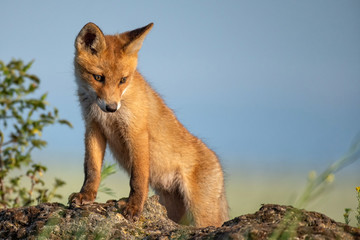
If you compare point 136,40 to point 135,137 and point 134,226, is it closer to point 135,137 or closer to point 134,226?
point 135,137

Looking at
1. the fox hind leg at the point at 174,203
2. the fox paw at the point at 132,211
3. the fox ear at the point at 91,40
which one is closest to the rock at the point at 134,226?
the fox paw at the point at 132,211

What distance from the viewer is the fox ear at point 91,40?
4.98 m

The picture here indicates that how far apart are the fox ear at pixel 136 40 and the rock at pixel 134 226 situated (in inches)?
76.6

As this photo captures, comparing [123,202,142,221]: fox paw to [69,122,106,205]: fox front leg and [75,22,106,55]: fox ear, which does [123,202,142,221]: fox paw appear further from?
[75,22,106,55]: fox ear

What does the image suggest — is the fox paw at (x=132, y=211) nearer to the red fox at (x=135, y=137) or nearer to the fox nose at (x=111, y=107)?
the red fox at (x=135, y=137)

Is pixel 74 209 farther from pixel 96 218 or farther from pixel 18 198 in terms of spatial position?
pixel 18 198

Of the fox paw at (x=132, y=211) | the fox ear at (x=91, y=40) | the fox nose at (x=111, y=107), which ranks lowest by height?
the fox paw at (x=132, y=211)

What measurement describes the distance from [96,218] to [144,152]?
63.7 inches

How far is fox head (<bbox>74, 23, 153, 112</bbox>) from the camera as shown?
4.86 m

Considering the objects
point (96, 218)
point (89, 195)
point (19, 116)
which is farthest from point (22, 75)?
point (96, 218)

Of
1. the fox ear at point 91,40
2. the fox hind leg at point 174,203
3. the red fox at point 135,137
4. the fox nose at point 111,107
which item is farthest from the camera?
the fox hind leg at point 174,203

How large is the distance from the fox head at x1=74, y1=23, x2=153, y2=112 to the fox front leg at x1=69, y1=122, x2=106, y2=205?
0.41m

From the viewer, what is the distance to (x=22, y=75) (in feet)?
21.3

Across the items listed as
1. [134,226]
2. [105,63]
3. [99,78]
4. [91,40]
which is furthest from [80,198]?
[91,40]
